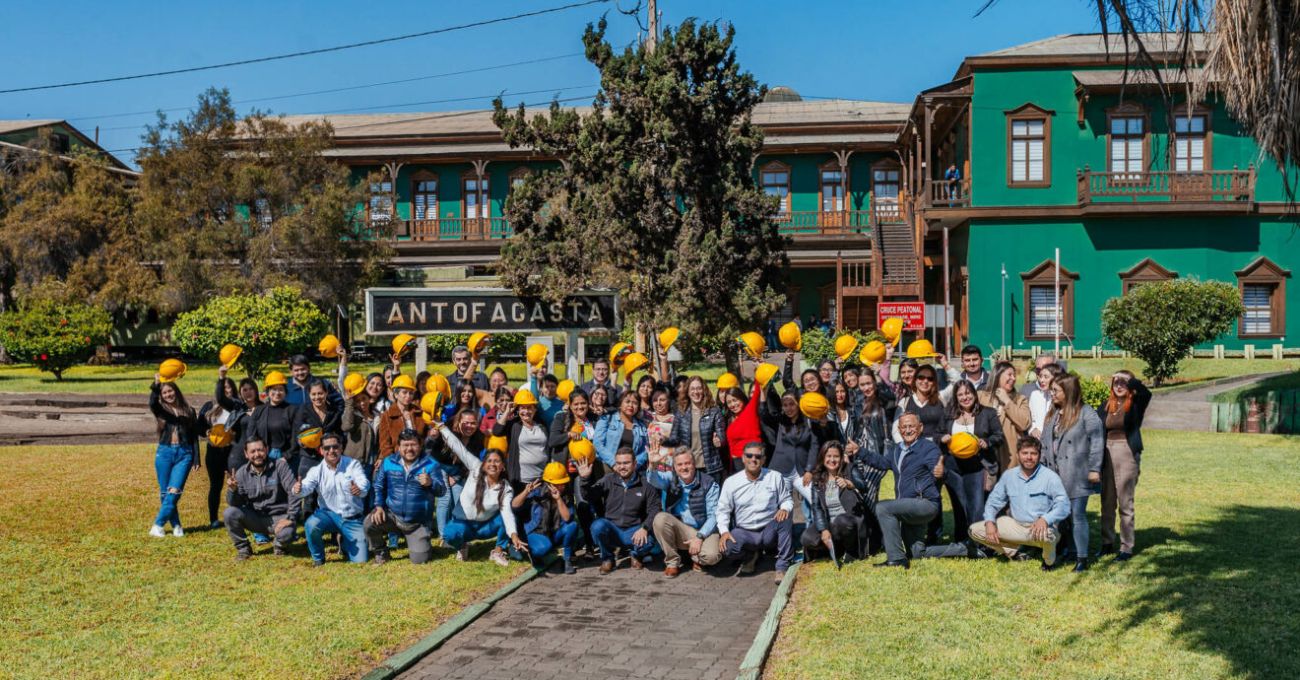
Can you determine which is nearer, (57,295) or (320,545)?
(320,545)

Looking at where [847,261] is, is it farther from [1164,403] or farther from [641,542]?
[641,542]

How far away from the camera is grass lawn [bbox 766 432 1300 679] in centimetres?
711

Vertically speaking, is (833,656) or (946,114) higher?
(946,114)

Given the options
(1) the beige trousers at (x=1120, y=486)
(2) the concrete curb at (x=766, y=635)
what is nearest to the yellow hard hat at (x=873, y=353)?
(1) the beige trousers at (x=1120, y=486)

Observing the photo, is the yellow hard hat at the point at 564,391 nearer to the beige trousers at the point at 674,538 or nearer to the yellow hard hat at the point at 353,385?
the yellow hard hat at the point at 353,385

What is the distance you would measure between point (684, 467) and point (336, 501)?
3264mm

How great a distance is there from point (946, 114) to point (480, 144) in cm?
1604

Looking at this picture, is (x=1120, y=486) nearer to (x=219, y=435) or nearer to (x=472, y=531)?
(x=472, y=531)

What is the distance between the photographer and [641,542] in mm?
10094

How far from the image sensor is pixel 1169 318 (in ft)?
77.3

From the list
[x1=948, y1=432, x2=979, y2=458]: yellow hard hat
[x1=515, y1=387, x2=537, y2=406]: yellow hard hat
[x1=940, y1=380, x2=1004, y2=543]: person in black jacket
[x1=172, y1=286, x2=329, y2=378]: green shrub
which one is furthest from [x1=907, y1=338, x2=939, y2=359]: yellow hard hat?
[x1=172, y1=286, x2=329, y2=378]: green shrub

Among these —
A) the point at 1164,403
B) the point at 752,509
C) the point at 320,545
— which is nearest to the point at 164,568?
the point at 320,545

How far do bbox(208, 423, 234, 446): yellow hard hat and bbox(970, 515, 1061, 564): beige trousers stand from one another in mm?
7493

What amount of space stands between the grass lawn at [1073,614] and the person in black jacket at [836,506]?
23 centimetres
